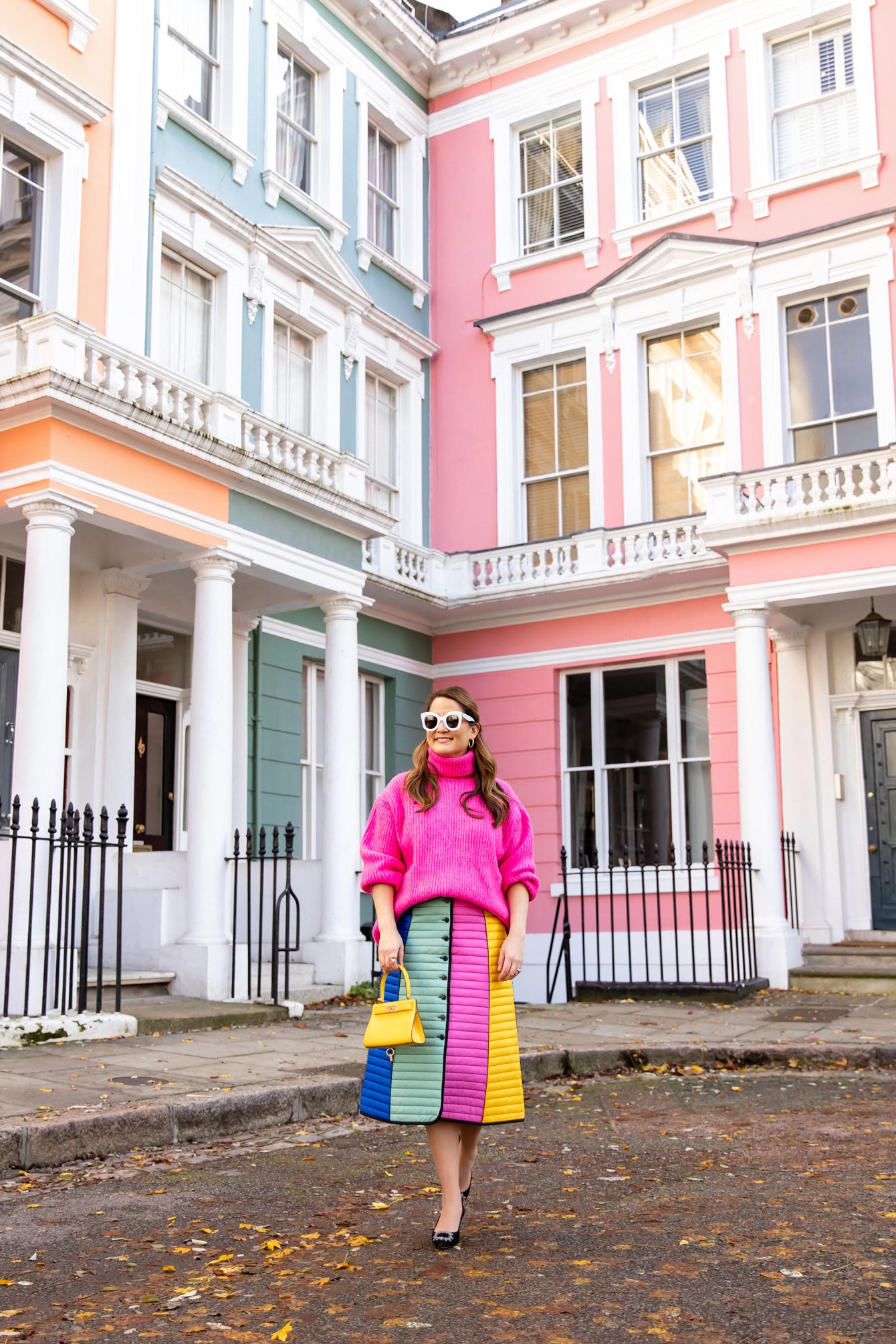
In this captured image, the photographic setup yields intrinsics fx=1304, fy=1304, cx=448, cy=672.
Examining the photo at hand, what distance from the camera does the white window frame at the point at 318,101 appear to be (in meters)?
16.2

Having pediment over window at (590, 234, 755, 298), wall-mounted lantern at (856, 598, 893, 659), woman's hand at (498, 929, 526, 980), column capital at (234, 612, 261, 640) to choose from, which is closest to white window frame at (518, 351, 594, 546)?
pediment over window at (590, 234, 755, 298)

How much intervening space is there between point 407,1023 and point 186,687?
425 inches

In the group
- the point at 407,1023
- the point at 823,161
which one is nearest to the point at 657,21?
the point at 823,161

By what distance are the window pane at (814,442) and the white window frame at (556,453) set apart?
9.12 ft

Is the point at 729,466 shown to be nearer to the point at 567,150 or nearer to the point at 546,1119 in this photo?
the point at 567,150

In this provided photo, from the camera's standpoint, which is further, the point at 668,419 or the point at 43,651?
the point at 668,419

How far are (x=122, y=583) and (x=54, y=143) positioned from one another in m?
4.34

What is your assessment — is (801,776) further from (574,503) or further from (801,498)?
(574,503)

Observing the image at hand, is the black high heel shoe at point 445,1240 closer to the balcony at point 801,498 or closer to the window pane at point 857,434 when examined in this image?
the balcony at point 801,498

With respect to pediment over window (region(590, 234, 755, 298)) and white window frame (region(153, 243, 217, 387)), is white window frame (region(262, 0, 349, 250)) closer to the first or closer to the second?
white window frame (region(153, 243, 217, 387))

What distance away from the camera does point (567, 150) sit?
18672mm

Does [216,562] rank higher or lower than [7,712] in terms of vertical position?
higher

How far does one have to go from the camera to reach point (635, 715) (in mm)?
16984

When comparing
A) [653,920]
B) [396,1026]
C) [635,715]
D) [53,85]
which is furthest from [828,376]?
[396,1026]
